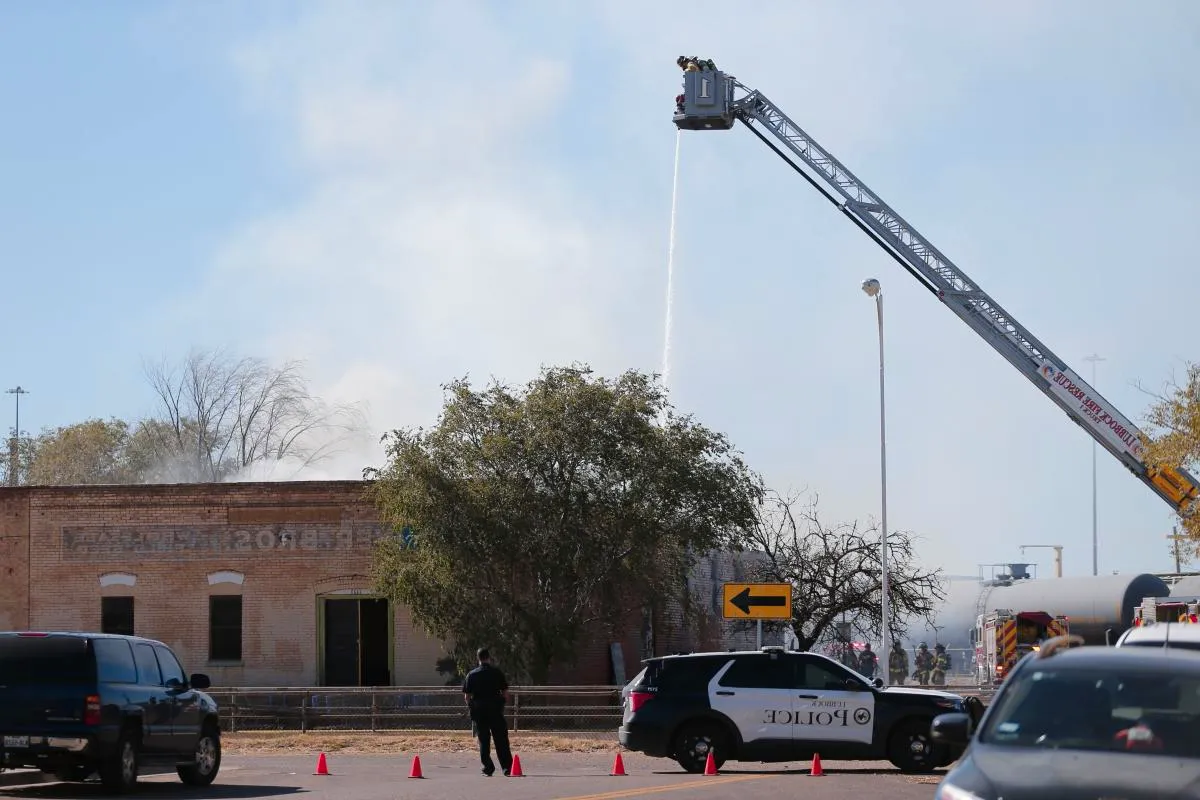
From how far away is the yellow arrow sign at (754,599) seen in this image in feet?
92.0

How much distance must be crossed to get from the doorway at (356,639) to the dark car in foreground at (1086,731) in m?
29.3

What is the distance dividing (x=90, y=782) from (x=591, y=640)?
1778 cm

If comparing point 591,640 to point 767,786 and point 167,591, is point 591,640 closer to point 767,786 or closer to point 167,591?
point 167,591

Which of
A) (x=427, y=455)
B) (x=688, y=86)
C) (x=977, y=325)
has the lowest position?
(x=427, y=455)

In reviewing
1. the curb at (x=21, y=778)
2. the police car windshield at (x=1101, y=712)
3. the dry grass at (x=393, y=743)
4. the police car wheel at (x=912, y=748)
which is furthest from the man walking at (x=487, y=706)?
the police car windshield at (x=1101, y=712)

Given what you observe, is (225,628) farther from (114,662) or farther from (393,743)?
(114,662)

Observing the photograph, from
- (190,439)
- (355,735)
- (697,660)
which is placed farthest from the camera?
(190,439)

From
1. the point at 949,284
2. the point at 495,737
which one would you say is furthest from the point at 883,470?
the point at 495,737

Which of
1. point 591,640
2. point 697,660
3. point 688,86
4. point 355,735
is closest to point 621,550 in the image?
point 591,640

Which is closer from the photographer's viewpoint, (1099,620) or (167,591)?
(167,591)

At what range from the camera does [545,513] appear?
35062 mm

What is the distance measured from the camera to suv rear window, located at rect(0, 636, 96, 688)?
Result: 58.2ft

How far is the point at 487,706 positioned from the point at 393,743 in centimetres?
878

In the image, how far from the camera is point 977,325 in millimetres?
33906
